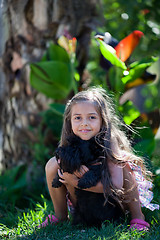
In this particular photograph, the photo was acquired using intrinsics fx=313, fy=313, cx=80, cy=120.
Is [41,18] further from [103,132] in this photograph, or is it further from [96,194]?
[96,194]

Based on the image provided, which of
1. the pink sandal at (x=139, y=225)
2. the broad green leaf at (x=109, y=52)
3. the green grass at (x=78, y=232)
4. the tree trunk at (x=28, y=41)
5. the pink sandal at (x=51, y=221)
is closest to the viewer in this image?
the green grass at (x=78, y=232)

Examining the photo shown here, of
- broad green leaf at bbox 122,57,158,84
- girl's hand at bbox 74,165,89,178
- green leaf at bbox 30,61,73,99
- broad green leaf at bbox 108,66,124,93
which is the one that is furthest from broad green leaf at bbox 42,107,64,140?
girl's hand at bbox 74,165,89,178

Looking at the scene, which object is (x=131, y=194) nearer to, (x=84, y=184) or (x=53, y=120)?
(x=84, y=184)

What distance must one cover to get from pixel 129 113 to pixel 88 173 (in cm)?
85

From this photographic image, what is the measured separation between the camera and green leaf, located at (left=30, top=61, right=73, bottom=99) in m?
2.58

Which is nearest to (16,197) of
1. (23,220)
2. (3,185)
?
(3,185)

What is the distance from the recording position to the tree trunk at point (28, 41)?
2965mm

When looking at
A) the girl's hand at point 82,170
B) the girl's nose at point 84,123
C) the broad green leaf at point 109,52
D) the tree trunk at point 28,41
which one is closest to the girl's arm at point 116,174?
the girl's hand at point 82,170

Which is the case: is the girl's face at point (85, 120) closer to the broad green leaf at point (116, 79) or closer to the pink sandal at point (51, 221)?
the pink sandal at point (51, 221)

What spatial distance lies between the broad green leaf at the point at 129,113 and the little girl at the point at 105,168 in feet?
1.44

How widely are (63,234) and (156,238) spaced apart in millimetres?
458

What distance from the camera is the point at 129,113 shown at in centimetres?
228

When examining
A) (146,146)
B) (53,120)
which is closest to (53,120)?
(53,120)

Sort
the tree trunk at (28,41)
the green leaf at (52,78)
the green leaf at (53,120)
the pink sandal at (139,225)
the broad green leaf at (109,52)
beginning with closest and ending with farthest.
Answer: the pink sandal at (139,225) < the broad green leaf at (109,52) < the green leaf at (52,78) < the green leaf at (53,120) < the tree trunk at (28,41)
